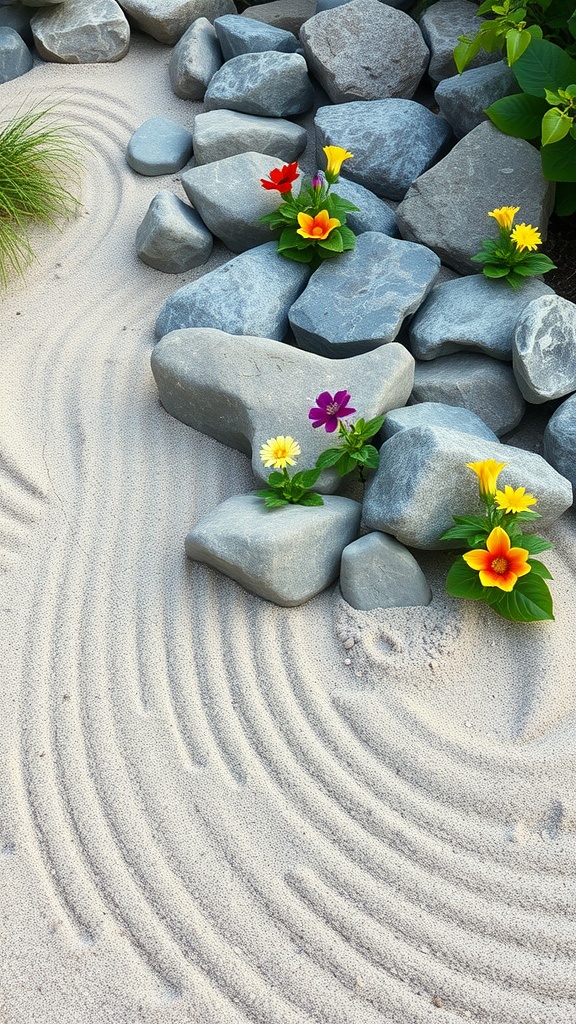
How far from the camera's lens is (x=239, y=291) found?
133 inches

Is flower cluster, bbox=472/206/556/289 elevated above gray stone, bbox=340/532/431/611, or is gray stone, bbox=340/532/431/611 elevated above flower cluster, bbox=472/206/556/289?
flower cluster, bbox=472/206/556/289

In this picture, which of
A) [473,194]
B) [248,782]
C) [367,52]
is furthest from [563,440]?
[367,52]

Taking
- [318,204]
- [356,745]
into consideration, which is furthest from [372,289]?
[356,745]

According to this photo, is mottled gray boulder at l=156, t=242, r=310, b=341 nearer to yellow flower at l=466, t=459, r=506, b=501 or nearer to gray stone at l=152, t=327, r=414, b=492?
gray stone at l=152, t=327, r=414, b=492

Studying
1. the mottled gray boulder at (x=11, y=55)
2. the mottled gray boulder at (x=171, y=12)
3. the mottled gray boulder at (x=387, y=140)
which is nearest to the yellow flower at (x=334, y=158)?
the mottled gray boulder at (x=387, y=140)

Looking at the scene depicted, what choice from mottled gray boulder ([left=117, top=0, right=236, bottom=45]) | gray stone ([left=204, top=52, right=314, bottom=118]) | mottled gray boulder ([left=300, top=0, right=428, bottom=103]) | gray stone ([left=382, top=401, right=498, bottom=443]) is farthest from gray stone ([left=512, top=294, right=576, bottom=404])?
mottled gray boulder ([left=117, top=0, right=236, bottom=45])

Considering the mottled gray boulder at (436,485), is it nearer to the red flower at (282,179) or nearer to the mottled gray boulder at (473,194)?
the mottled gray boulder at (473,194)

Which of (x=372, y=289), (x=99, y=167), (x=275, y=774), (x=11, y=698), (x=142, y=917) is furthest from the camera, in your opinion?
(x=99, y=167)

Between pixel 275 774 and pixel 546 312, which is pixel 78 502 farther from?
pixel 546 312

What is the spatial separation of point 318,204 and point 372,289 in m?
0.43

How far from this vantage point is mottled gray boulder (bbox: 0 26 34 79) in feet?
15.4

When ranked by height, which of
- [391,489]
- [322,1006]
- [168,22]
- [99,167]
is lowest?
[322,1006]

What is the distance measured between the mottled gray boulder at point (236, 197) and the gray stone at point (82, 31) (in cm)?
156

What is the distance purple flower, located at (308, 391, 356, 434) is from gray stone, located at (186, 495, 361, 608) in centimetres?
25
